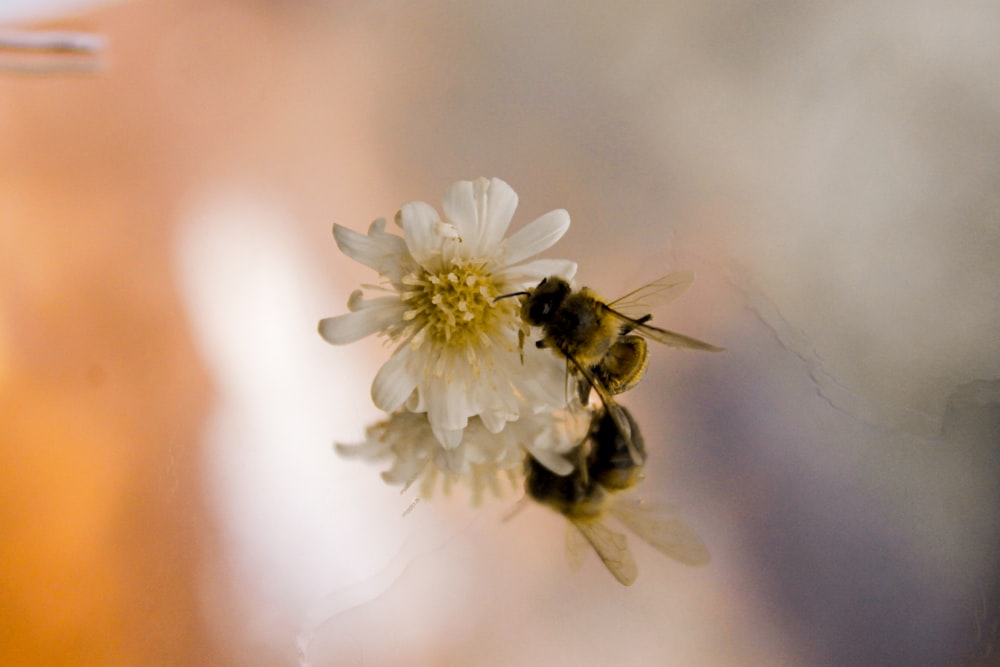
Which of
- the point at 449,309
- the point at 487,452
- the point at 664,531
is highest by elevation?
the point at 449,309

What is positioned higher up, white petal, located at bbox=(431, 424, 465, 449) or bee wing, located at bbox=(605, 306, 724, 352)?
white petal, located at bbox=(431, 424, 465, 449)

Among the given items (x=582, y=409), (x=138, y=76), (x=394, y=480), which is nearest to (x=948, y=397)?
(x=582, y=409)

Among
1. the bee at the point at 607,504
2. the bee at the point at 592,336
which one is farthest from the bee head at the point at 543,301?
the bee at the point at 607,504

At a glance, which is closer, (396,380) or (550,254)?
(396,380)

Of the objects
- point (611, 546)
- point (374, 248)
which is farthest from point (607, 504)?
point (374, 248)

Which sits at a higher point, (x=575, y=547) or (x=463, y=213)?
(x=463, y=213)

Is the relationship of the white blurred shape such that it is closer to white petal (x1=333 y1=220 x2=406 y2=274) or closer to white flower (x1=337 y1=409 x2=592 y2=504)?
white flower (x1=337 y1=409 x2=592 y2=504)

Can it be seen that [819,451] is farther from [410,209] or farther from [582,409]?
[410,209]

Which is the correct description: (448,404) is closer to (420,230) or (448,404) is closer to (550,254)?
(420,230)

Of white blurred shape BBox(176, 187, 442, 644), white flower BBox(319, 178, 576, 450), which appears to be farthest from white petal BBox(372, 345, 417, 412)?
white blurred shape BBox(176, 187, 442, 644)
